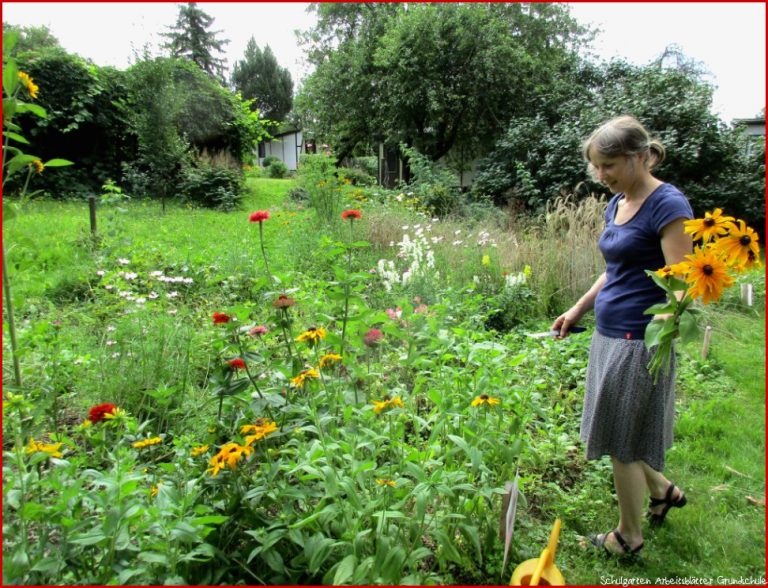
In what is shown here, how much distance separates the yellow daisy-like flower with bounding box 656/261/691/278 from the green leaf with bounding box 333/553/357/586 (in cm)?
107

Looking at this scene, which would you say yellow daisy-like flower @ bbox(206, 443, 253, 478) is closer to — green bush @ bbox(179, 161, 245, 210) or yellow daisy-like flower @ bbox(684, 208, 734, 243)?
yellow daisy-like flower @ bbox(684, 208, 734, 243)

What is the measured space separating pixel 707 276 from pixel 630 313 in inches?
19.9

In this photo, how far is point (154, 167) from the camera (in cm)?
971

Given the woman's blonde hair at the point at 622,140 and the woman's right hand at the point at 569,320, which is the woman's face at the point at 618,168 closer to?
the woman's blonde hair at the point at 622,140

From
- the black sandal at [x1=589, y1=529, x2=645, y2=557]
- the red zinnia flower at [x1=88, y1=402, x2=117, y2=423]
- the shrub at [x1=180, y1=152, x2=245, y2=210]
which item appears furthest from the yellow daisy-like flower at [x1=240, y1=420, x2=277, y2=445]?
the shrub at [x1=180, y1=152, x2=245, y2=210]

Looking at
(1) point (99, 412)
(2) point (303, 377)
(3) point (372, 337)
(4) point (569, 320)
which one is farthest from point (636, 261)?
(1) point (99, 412)

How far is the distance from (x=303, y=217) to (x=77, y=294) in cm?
320

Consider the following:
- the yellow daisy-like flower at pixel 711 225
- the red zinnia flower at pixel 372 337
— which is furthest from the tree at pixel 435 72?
the yellow daisy-like flower at pixel 711 225

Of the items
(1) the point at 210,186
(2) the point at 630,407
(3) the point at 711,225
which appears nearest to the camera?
(3) the point at 711,225

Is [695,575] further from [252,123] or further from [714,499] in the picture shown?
[252,123]

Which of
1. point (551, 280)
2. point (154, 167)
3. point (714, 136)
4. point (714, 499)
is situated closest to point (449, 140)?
point (714, 136)

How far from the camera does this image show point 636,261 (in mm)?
1696

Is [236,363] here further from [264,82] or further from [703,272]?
[264,82]

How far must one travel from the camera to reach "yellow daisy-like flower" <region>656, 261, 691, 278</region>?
1.24m
